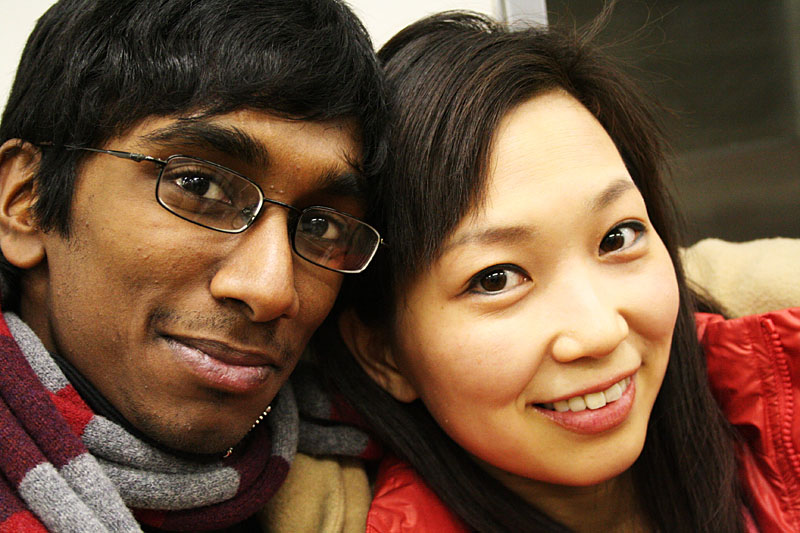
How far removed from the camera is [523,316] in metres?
1.05

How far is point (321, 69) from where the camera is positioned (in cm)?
109

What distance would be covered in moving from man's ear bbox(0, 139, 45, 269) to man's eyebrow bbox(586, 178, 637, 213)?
0.92 m

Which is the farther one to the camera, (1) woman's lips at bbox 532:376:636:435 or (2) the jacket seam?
(2) the jacket seam

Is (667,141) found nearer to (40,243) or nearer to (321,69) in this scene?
(321,69)

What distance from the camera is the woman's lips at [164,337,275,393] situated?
0.99 metres

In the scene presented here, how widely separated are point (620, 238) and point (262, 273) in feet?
2.02

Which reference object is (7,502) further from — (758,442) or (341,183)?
(758,442)

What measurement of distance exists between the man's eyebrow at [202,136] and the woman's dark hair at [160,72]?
3cm

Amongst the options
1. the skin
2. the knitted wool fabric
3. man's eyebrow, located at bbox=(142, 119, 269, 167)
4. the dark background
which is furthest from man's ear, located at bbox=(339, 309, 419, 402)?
the dark background

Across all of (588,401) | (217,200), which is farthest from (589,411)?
(217,200)

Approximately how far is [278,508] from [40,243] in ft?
2.08

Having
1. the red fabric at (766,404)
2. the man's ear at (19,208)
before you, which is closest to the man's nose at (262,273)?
the man's ear at (19,208)

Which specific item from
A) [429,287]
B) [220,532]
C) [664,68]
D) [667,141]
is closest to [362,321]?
[429,287]

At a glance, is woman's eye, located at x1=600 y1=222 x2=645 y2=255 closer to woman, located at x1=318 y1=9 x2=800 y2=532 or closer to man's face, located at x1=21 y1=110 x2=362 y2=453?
woman, located at x1=318 y1=9 x2=800 y2=532
